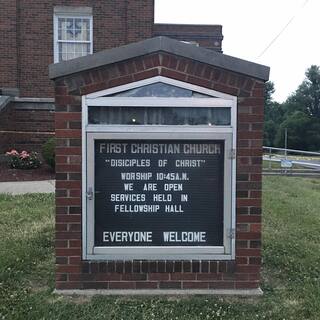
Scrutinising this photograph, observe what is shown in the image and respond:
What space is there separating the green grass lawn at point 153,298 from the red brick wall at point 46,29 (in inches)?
447

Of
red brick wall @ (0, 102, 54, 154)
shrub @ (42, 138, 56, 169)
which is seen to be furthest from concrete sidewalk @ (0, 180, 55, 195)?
red brick wall @ (0, 102, 54, 154)

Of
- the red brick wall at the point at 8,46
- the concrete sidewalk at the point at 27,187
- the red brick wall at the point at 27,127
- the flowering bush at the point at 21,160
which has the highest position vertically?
the red brick wall at the point at 8,46

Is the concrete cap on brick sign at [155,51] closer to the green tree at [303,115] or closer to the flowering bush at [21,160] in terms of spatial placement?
the flowering bush at [21,160]

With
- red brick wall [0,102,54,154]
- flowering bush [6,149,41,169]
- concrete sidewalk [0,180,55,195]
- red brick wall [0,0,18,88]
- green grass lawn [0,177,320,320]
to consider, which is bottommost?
green grass lawn [0,177,320,320]

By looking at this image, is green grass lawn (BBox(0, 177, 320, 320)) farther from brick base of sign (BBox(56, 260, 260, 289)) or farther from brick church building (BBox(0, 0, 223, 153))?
brick church building (BBox(0, 0, 223, 153))

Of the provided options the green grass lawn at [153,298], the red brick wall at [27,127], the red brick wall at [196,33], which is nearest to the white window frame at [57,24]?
the red brick wall at [27,127]

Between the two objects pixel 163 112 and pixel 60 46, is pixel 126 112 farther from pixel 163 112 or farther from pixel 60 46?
pixel 60 46

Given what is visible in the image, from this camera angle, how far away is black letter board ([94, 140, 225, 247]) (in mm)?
4703

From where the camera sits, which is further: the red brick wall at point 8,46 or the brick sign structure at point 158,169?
the red brick wall at point 8,46

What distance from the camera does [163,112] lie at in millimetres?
4676

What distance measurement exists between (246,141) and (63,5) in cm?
1522

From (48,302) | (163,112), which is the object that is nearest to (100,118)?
(163,112)

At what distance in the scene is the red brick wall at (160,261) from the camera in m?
4.61

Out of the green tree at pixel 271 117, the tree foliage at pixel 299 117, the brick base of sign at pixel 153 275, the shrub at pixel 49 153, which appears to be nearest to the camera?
the brick base of sign at pixel 153 275
